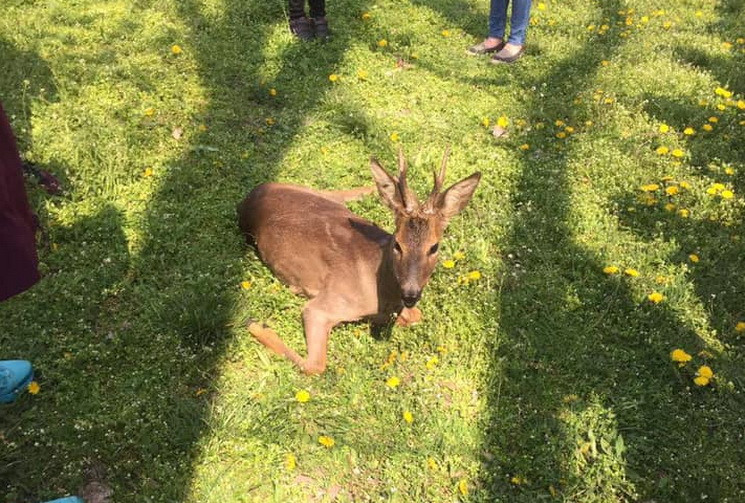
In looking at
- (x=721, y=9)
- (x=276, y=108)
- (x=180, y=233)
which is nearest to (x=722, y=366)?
(x=180, y=233)

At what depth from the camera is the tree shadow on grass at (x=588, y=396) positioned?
3.64 metres

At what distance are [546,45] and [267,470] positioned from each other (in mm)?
6929

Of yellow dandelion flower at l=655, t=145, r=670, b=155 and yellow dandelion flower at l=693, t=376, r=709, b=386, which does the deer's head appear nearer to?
yellow dandelion flower at l=693, t=376, r=709, b=386

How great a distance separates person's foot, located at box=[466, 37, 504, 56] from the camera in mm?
8180

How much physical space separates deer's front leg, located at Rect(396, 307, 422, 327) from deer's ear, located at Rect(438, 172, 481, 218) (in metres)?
0.96

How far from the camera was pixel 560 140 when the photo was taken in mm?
6570

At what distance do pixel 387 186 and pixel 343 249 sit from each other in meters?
0.82

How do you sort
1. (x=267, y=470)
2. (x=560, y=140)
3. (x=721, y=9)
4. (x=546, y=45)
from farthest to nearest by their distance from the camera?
(x=721, y=9) → (x=546, y=45) → (x=560, y=140) → (x=267, y=470)

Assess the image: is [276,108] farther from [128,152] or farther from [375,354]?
[375,354]

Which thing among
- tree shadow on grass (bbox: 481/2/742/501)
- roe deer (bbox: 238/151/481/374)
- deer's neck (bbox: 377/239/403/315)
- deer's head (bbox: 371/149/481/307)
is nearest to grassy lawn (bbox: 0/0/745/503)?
tree shadow on grass (bbox: 481/2/742/501)

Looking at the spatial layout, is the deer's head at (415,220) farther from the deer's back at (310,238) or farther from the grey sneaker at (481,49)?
the grey sneaker at (481,49)

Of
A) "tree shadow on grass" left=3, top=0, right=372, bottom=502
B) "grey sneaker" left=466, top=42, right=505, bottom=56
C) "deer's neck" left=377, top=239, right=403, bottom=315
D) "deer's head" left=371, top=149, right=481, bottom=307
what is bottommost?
"grey sneaker" left=466, top=42, right=505, bottom=56

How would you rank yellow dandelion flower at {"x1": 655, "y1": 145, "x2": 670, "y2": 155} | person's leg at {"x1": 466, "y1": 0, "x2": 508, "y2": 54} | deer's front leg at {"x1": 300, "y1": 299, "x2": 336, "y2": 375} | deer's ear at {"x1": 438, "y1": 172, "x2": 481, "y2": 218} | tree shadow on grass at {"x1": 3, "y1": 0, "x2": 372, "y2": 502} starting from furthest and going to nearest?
person's leg at {"x1": 466, "y1": 0, "x2": 508, "y2": 54} < yellow dandelion flower at {"x1": 655, "y1": 145, "x2": 670, "y2": 155} < deer's front leg at {"x1": 300, "y1": 299, "x2": 336, "y2": 375} < deer's ear at {"x1": 438, "y1": 172, "x2": 481, "y2": 218} < tree shadow on grass at {"x1": 3, "y1": 0, "x2": 372, "y2": 502}

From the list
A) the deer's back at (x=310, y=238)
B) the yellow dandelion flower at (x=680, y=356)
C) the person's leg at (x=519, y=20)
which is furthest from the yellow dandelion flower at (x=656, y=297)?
the person's leg at (x=519, y=20)
